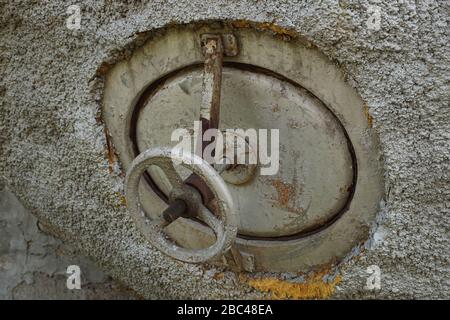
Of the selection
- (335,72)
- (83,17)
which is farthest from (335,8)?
(83,17)

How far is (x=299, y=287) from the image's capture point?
1349 mm

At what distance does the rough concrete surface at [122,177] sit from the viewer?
3.42 ft

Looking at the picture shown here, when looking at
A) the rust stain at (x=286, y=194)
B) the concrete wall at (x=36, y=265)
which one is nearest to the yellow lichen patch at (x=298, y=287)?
the rust stain at (x=286, y=194)

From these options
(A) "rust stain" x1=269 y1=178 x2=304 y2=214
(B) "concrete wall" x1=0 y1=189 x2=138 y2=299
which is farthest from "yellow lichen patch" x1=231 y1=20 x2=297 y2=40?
(B) "concrete wall" x1=0 y1=189 x2=138 y2=299

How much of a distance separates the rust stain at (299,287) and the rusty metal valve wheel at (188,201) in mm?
323

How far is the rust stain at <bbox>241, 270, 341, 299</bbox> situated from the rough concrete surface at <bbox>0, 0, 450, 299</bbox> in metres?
0.02

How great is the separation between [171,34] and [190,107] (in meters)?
0.16

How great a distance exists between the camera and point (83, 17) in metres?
1.24

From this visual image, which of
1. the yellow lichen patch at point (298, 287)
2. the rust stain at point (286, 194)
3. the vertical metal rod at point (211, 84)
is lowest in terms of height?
the yellow lichen patch at point (298, 287)

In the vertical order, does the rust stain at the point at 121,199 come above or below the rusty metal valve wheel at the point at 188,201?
above

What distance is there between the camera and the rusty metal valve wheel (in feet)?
3.35

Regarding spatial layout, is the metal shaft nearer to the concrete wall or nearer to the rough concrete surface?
the rough concrete surface

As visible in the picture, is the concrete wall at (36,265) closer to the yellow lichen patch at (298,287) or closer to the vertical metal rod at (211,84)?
the yellow lichen patch at (298,287)

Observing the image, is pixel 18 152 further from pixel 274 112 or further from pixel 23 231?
pixel 274 112
